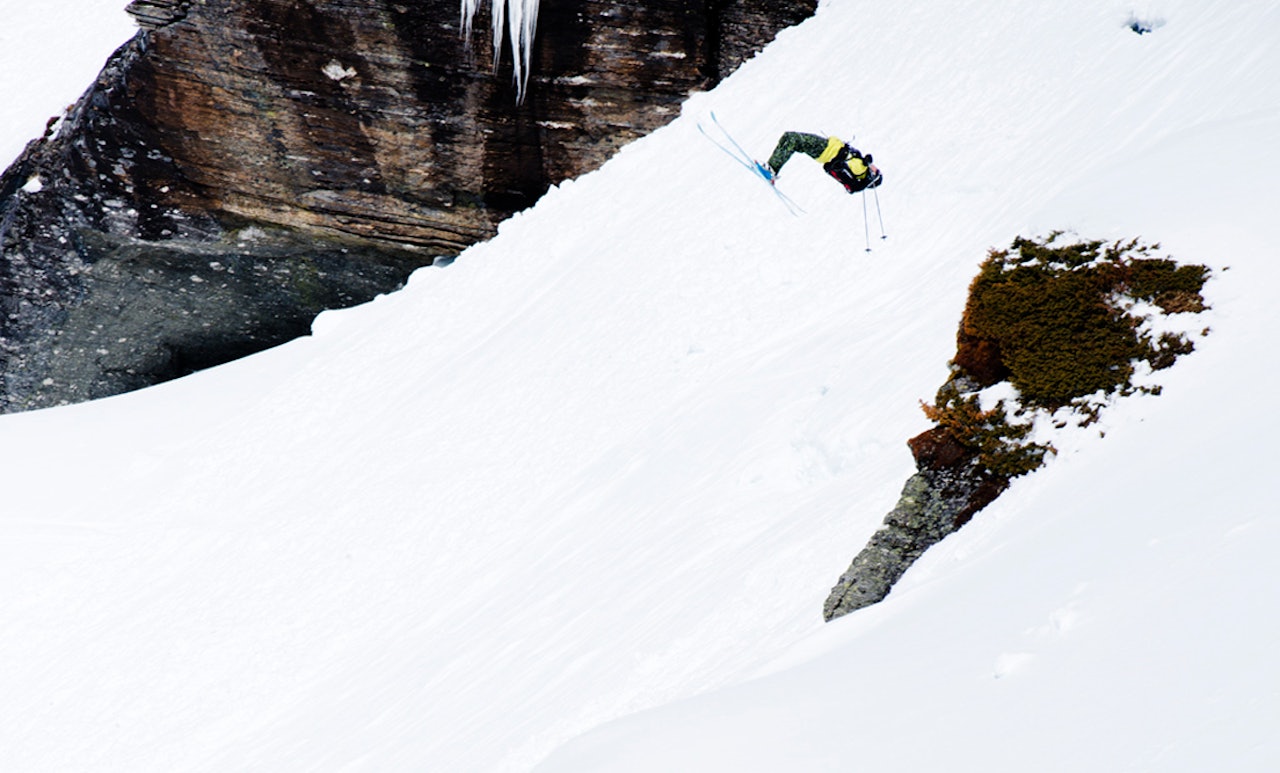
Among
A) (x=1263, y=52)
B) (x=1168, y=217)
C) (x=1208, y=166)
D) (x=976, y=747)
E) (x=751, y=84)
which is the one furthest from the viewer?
(x=751, y=84)

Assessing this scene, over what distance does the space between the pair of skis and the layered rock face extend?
65 centimetres

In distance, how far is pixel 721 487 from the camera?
8.42m

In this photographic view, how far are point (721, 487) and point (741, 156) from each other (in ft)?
17.9

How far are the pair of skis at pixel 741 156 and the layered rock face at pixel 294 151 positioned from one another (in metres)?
0.65

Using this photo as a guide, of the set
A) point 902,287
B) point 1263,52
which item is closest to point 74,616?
→ point 902,287

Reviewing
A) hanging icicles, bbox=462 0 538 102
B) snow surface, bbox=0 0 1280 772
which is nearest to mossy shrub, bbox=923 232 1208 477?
snow surface, bbox=0 0 1280 772

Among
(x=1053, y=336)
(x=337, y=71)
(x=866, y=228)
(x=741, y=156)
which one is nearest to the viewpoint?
→ (x=1053, y=336)

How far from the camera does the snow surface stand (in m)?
3.98

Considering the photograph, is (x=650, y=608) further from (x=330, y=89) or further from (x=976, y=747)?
(x=330, y=89)

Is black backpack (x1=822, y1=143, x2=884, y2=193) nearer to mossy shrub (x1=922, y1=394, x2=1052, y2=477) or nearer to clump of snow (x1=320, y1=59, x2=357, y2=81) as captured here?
mossy shrub (x1=922, y1=394, x2=1052, y2=477)

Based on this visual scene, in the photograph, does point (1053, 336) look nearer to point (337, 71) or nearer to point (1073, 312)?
point (1073, 312)

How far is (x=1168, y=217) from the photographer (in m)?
5.77

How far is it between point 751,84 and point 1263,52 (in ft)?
17.4

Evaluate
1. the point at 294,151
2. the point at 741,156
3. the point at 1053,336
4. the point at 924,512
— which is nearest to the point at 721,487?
the point at 924,512
